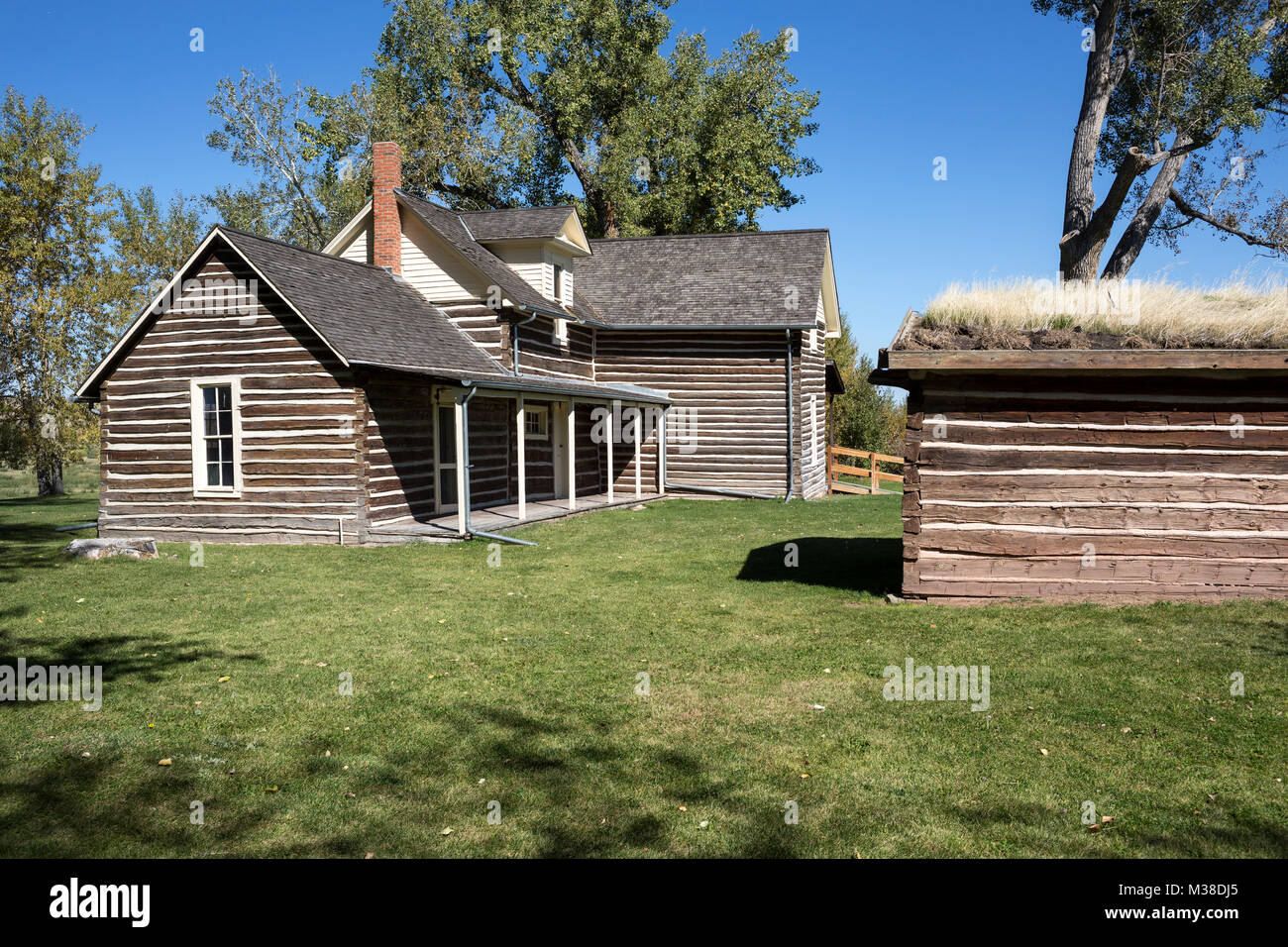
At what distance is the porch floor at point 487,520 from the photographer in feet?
53.0

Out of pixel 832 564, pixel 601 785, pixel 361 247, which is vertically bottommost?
pixel 601 785

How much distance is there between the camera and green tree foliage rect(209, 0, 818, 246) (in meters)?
38.3

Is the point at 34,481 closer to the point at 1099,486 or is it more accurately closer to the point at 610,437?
the point at 610,437

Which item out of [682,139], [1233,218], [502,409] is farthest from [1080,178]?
[682,139]

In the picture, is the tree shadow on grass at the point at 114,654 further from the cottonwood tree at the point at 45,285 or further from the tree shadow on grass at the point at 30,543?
the cottonwood tree at the point at 45,285

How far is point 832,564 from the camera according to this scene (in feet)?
44.5

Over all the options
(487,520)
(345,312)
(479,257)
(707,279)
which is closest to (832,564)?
(487,520)

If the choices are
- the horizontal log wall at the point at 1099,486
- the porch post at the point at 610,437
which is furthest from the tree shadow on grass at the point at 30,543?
the horizontal log wall at the point at 1099,486

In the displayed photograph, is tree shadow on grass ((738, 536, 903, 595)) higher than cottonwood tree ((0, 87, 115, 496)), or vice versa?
cottonwood tree ((0, 87, 115, 496))

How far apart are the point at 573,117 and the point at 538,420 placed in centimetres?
2213

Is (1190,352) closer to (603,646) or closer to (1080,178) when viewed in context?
(603,646)

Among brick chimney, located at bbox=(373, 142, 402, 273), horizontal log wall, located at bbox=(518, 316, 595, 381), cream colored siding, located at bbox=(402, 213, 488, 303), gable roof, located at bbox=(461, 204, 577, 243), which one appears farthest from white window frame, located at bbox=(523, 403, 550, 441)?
brick chimney, located at bbox=(373, 142, 402, 273)

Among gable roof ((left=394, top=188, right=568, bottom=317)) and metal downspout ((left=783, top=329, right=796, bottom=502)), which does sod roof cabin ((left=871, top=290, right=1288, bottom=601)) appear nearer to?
gable roof ((left=394, top=188, right=568, bottom=317))

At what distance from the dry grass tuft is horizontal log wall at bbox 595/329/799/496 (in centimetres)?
1448
